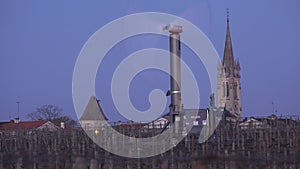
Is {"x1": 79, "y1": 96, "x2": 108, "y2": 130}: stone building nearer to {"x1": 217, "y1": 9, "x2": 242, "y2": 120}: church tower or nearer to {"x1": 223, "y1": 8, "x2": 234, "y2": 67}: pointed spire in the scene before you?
{"x1": 217, "y1": 9, "x2": 242, "y2": 120}: church tower

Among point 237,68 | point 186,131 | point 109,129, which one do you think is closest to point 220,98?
point 237,68

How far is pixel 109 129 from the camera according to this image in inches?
1284

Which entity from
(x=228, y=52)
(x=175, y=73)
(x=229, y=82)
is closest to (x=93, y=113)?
(x=229, y=82)

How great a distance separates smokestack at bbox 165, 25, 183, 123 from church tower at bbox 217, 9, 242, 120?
6018cm

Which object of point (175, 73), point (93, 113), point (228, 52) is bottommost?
point (93, 113)

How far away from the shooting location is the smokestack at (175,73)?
27203 mm

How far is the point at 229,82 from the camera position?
3728 inches

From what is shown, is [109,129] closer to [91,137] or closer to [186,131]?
[91,137]

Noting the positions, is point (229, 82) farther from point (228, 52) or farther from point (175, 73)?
point (175, 73)

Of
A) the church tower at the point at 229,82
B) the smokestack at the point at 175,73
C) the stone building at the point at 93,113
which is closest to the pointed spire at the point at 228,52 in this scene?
the church tower at the point at 229,82

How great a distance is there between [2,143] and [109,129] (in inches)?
249

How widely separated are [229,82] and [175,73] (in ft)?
222

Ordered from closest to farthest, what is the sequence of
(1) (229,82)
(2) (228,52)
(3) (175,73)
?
1. (3) (175,73)
2. (1) (229,82)
3. (2) (228,52)

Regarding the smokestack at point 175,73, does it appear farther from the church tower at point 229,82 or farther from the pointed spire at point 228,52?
the pointed spire at point 228,52
